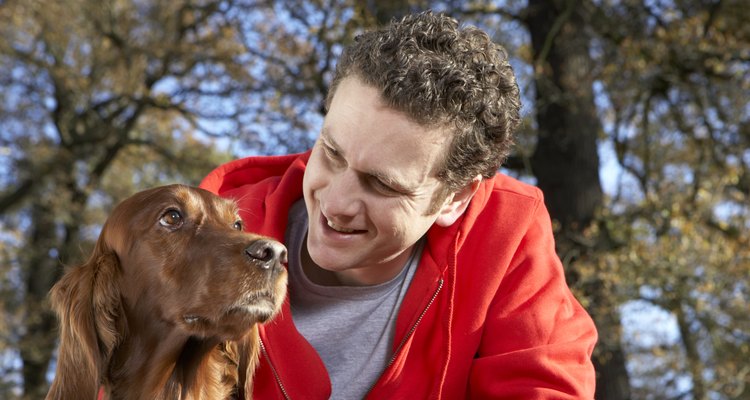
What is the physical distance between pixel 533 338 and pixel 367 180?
0.66 metres

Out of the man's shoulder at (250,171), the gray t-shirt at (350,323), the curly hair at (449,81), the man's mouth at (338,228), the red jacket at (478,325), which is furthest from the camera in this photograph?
the man's shoulder at (250,171)

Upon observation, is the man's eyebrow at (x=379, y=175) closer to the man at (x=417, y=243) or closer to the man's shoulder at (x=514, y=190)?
the man at (x=417, y=243)

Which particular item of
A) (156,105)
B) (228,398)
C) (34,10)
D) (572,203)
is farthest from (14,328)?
(228,398)

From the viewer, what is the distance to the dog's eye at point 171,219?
238 cm

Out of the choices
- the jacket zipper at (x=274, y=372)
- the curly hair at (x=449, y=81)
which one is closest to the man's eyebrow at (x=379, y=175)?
the curly hair at (x=449, y=81)

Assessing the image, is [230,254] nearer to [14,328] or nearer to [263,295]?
[263,295]

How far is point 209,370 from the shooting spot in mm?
2525

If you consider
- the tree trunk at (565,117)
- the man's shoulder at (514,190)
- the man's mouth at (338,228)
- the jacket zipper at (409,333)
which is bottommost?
the tree trunk at (565,117)

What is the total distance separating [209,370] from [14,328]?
31.1 feet

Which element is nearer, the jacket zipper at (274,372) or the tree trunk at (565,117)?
the jacket zipper at (274,372)

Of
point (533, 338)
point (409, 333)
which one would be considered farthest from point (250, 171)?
point (533, 338)

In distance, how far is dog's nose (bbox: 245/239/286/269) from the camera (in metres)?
2.24

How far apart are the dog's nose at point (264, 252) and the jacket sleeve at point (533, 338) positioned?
68 cm

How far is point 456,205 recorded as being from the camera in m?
2.57
